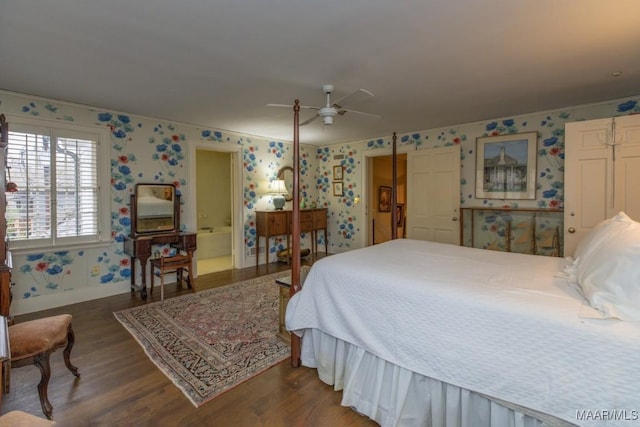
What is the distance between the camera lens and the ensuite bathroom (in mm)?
6152

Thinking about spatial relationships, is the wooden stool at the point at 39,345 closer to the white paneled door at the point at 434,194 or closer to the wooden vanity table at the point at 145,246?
the wooden vanity table at the point at 145,246

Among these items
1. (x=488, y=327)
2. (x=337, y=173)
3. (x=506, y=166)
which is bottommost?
(x=488, y=327)

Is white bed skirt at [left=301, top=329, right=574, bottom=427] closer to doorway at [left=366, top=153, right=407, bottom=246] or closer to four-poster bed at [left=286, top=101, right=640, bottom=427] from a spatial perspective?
four-poster bed at [left=286, top=101, right=640, bottom=427]

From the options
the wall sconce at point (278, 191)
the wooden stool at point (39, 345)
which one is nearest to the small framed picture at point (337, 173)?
the wall sconce at point (278, 191)

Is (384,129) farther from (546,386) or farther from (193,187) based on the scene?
(546,386)

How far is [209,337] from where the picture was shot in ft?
8.75

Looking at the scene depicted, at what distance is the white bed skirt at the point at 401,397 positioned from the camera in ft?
4.34

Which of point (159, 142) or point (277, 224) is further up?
point (159, 142)

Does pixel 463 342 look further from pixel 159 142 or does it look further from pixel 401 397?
pixel 159 142

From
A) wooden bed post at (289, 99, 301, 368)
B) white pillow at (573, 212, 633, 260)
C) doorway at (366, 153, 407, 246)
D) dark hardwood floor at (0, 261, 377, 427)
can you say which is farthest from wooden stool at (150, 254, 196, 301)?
white pillow at (573, 212, 633, 260)

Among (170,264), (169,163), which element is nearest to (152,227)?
(170,264)

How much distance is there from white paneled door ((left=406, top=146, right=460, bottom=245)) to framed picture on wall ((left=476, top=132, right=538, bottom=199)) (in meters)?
0.35

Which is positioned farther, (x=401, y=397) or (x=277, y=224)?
(x=277, y=224)

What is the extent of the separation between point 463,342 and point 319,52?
82.8 inches
